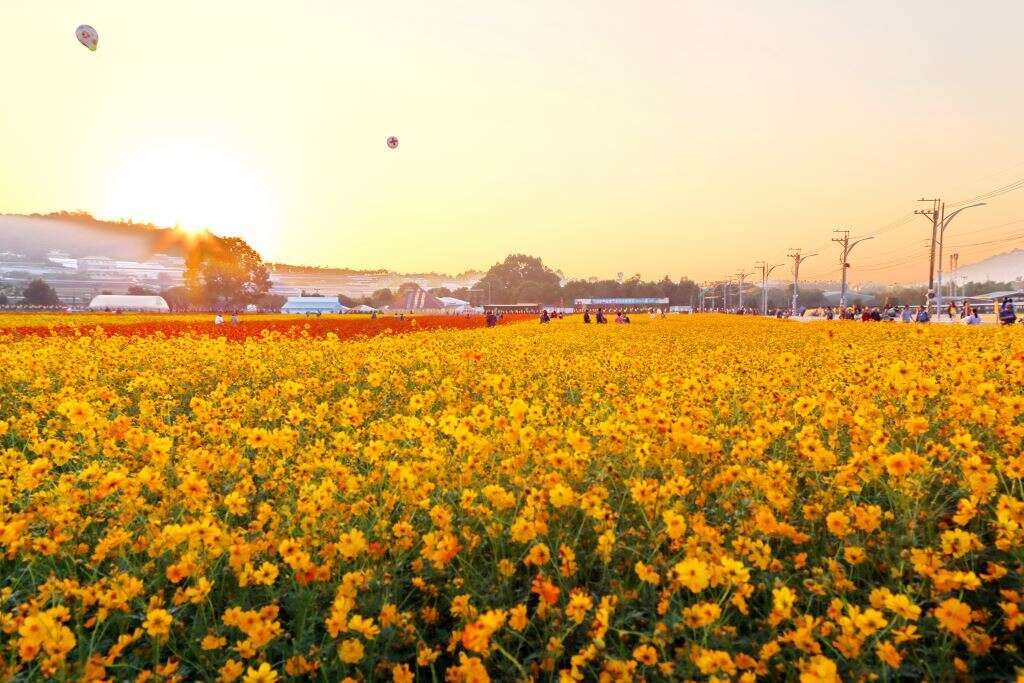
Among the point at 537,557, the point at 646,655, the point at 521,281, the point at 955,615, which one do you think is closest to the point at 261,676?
the point at 537,557

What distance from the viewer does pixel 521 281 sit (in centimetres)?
17450

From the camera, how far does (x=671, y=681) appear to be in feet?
6.56

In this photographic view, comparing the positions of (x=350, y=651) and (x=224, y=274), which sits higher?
(x=224, y=274)

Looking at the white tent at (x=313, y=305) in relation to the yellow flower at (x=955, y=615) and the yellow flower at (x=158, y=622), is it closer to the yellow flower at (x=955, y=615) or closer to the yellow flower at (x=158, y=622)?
the yellow flower at (x=158, y=622)

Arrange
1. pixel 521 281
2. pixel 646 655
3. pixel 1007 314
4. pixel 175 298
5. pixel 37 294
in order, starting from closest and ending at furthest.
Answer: pixel 646 655 → pixel 1007 314 → pixel 37 294 → pixel 175 298 → pixel 521 281

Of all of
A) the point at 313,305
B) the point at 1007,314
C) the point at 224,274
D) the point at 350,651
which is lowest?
the point at 350,651

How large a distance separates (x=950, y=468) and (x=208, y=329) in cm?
1944

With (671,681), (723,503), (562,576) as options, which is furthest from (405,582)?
(723,503)

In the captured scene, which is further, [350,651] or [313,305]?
[313,305]

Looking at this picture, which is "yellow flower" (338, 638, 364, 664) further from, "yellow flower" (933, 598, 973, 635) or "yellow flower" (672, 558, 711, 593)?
"yellow flower" (933, 598, 973, 635)

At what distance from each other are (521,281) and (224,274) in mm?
96925

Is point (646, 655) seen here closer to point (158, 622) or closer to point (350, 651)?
point (350, 651)

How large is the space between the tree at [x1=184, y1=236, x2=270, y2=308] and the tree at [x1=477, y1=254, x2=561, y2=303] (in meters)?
74.3

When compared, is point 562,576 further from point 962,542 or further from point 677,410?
point 677,410
